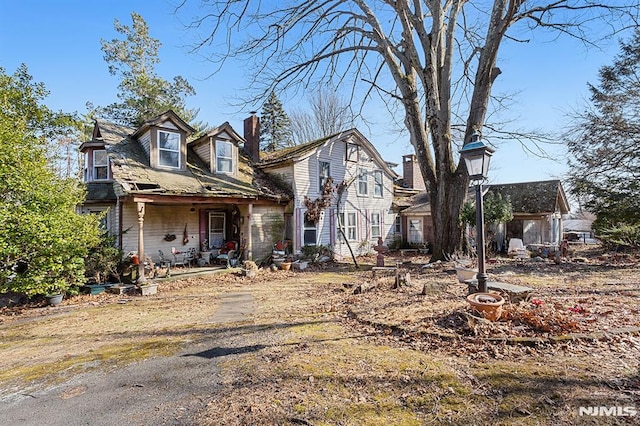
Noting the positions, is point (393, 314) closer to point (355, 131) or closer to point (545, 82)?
point (545, 82)

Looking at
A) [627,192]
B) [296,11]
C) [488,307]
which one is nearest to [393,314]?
[488,307]

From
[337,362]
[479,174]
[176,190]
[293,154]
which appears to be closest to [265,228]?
[293,154]

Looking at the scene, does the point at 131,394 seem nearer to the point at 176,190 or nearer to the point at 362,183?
the point at 176,190

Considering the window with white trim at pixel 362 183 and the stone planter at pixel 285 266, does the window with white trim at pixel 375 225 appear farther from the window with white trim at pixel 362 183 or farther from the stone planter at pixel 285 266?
the stone planter at pixel 285 266

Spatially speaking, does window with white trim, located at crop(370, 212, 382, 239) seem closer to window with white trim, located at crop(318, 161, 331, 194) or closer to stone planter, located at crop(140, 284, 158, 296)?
window with white trim, located at crop(318, 161, 331, 194)

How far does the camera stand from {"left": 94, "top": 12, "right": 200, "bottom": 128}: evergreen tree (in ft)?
85.6

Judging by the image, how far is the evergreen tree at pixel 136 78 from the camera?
26078mm

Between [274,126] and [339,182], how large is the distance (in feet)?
67.3

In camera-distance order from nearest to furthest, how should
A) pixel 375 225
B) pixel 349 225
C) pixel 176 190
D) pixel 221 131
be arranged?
pixel 176 190, pixel 221 131, pixel 349 225, pixel 375 225

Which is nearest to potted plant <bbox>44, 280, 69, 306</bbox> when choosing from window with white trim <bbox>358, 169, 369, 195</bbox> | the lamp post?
the lamp post

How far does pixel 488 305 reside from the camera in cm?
496

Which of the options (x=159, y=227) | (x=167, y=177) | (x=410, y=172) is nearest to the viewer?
(x=167, y=177)

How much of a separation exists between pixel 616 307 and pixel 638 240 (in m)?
12.2

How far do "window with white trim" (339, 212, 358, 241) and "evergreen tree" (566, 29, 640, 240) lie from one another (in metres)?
10.4
